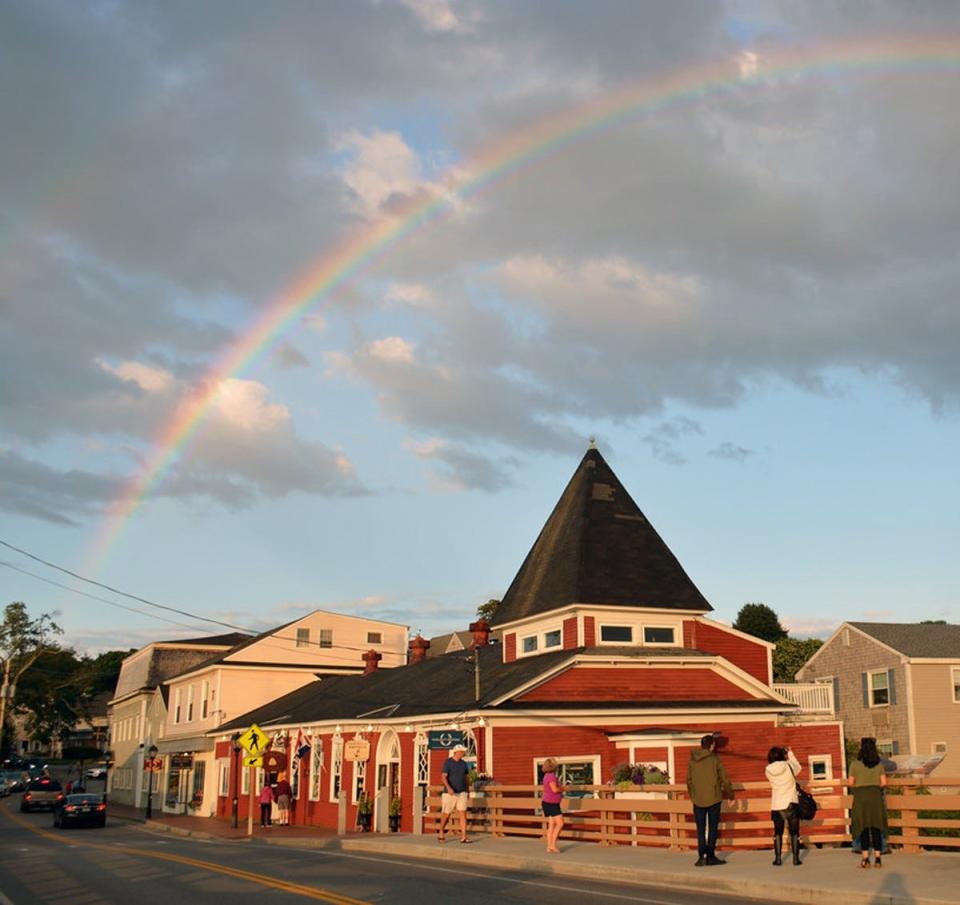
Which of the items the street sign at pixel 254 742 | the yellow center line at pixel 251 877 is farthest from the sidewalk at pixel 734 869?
the street sign at pixel 254 742

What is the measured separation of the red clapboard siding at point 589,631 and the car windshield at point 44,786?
39800 millimetres

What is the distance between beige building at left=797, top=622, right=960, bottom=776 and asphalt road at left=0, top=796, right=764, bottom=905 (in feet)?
114

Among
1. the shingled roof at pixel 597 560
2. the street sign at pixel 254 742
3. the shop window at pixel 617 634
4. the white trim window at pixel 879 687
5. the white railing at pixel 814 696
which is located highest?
the shingled roof at pixel 597 560

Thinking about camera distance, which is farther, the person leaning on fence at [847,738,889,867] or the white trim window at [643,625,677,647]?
the white trim window at [643,625,677,647]

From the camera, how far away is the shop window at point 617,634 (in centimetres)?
3575

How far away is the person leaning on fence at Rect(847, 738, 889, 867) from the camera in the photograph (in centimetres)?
1569

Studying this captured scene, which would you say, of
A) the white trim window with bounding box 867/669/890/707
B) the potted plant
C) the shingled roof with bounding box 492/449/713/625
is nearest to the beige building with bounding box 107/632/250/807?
the potted plant

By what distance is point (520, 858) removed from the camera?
64.1ft

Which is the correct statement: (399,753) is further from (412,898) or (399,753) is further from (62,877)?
(412,898)

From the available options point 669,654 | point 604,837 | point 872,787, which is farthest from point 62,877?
point 669,654

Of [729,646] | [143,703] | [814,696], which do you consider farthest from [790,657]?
[143,703]

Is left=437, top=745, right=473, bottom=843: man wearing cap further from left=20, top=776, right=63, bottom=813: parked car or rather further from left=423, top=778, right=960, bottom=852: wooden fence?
left=20, top=776, right=63, bottom=813: parked car

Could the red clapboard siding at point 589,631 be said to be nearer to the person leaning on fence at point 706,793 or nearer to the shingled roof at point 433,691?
the shingled roof at point 433,691

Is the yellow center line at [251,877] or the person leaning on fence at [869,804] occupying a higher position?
the person leaning on fence at [869,804]
